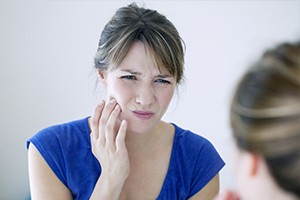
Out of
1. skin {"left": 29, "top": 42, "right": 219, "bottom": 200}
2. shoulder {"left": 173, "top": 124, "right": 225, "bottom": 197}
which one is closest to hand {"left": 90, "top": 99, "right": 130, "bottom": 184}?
skin {"left": 29, "top": 42, "right": 219, "bottom": 200}

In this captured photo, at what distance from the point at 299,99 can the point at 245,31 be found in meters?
1.55

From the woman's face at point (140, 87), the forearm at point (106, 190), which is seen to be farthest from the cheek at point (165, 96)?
the forearm at point (106, 190)

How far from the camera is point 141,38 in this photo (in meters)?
1.19

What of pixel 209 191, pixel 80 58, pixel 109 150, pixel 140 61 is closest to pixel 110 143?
pixel 109 150

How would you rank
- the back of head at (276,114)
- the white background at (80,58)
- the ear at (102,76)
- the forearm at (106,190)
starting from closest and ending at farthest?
the back of head at (276,114)
the forearm at (106,190)
the ear at (102,76)
the white background at (80,58)

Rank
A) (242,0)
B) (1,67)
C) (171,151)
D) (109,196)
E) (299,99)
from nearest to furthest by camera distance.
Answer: (299,99)
(109,196)
(171,151)
(1,67)
(242,0)

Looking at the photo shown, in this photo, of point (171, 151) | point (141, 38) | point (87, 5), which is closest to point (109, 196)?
point (171, 151)

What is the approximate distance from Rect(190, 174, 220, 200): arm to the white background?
62cm

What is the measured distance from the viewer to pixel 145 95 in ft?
3.87

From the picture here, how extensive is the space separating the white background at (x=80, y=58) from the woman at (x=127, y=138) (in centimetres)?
60

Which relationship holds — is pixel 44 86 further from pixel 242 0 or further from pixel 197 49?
pixel 242 0

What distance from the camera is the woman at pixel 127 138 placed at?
1.18m

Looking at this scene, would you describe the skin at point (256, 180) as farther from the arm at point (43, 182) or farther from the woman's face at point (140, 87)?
the arm at point (43, 182)

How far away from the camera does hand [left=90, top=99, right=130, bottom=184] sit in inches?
46.4
